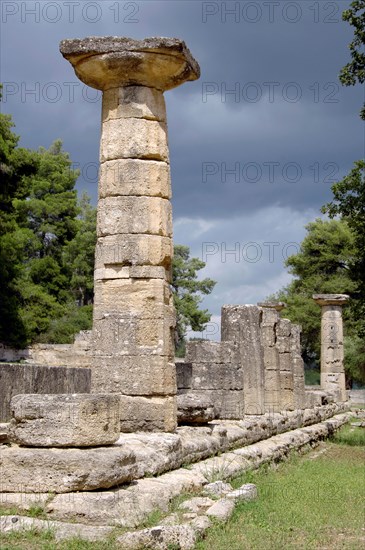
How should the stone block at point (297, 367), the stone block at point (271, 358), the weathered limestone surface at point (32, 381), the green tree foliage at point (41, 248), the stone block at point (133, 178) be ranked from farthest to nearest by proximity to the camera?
the green tree foliage at point (41, 248) < the stone block at point (297, 367) < the stone block at point (271, 358) < the stone block at point (133, 178) < the weathered limestone surface at point (32, 381)

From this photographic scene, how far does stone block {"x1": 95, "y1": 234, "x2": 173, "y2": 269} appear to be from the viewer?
31.3ft

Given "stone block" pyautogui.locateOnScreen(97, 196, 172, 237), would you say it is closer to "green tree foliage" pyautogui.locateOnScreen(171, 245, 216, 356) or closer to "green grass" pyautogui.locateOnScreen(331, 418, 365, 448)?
"green grass" pyautogui.locateOnScreen(331, 418, 365, 448)

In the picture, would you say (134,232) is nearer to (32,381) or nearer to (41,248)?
(32,381)

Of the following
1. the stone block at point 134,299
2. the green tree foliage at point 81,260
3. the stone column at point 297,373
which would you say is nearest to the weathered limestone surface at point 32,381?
the stone block at point 134,299

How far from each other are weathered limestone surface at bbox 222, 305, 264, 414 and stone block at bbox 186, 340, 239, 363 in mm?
1044

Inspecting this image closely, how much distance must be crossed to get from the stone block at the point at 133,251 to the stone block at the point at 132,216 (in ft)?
0.26

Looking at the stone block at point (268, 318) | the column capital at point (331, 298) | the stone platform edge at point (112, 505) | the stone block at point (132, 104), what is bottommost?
the stone platform edge at point (112, 505)

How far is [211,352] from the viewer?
539 inches

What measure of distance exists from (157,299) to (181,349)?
127 feet

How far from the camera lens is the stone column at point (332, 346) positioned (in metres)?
29.1

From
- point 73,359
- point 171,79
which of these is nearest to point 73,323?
point 73,359

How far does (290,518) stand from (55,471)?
2.53 metres

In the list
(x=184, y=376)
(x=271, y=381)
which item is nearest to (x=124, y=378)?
(x=184, y=376)

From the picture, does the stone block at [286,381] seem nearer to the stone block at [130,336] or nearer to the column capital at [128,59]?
the stone block at [130,336]
